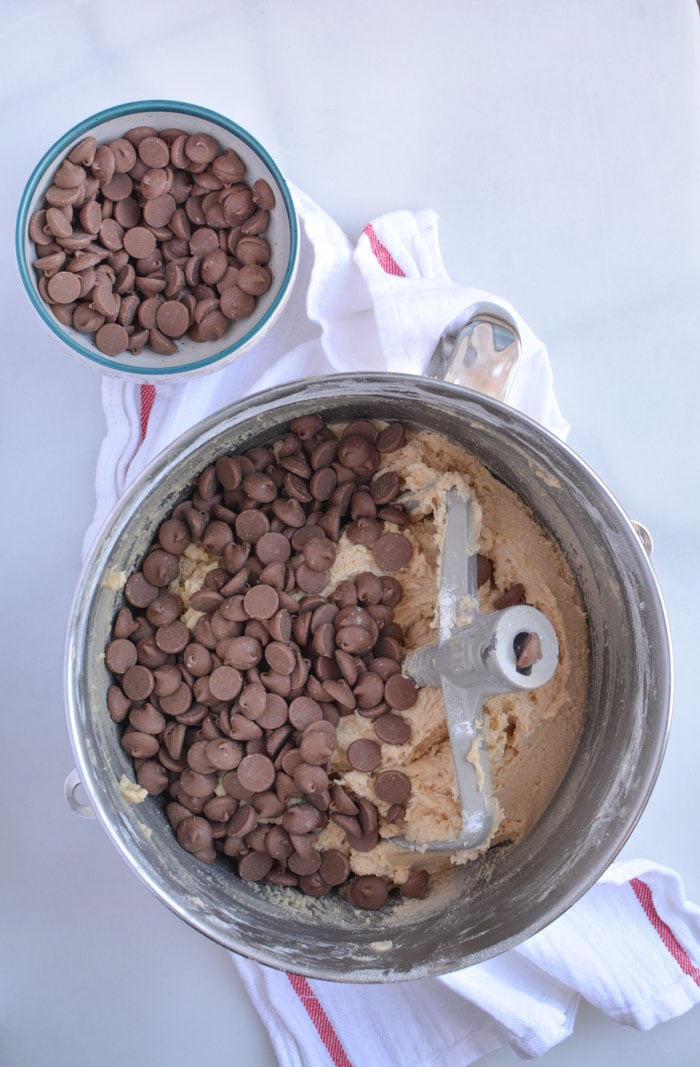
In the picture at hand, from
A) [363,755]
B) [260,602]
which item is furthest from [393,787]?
[260,602]

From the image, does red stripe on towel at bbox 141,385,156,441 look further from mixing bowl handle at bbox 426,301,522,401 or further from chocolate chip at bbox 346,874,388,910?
chocolate chip at bbox 346,874,388,910

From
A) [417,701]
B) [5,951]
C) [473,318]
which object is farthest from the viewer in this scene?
[5,951]

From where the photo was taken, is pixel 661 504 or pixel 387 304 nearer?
pixel 387 304

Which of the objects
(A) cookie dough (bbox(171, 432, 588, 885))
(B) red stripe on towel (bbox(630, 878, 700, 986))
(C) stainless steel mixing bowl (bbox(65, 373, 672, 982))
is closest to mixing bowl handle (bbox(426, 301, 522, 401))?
(C) stainless steel mixing bowl (bbox(65, 373, 672, 982))

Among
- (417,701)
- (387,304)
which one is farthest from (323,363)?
(417,701)

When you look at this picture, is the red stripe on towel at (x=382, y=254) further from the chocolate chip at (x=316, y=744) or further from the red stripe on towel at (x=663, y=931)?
the red stripe on towel at (x=663, y=931)

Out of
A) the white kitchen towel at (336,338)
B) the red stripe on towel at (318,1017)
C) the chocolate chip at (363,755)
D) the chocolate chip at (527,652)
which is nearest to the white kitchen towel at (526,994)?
the red stripe on towel at (318,1017)

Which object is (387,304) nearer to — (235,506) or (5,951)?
(235,506)
